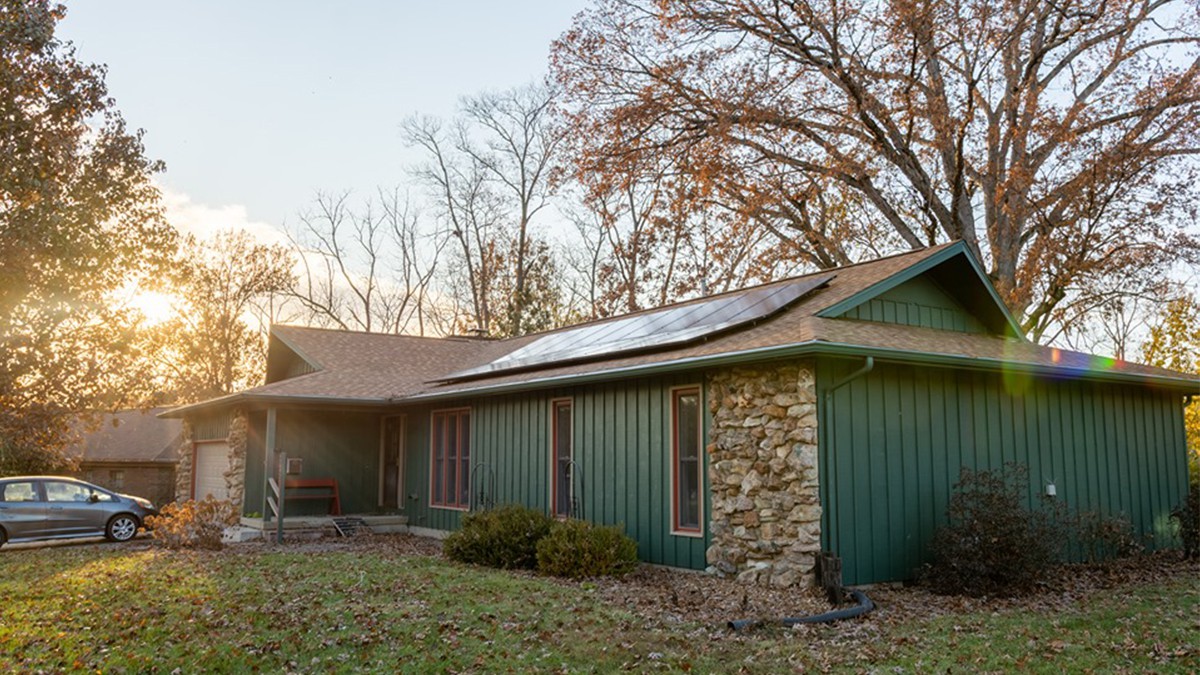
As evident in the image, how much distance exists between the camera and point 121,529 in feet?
55.1

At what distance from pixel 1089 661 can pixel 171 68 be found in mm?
11602

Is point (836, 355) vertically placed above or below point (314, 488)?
above

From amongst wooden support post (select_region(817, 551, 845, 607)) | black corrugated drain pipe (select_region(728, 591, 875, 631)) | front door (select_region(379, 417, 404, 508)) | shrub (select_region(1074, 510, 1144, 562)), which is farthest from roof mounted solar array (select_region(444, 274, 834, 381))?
shrub (select_region(1074, 510, 1144, 562))

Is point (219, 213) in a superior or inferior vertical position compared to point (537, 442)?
superior

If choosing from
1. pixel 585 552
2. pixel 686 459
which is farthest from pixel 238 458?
pixel 686 459

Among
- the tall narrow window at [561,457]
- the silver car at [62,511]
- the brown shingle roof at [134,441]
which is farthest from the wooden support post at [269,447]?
the brown shingle roof at [134,441]

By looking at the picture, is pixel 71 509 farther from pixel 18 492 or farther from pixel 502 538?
pixel 502 538

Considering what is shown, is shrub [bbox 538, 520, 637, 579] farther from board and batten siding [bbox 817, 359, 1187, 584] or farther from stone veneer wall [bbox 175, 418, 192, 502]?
stone veneer wall [bbox 175, 418, 192, 502]

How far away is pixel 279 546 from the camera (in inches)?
563

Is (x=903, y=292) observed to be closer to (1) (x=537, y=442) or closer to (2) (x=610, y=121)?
(1) (x=537, y=442)

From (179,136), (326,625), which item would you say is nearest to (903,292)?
(326,625)

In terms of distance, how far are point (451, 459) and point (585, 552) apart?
6107 millimetres

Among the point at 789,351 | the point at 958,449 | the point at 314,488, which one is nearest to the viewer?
the point at 789,351

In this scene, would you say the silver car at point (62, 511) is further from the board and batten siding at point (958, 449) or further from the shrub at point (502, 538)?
the board and batten siding at point (958, 449)
